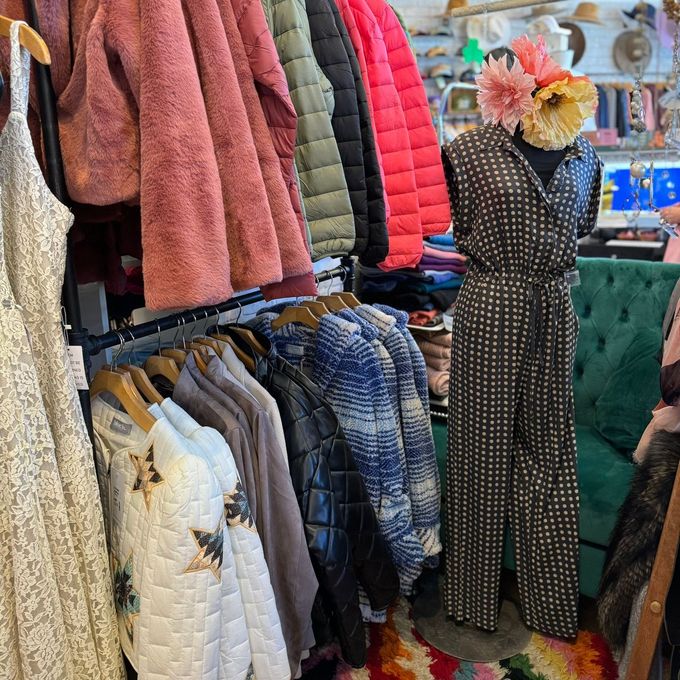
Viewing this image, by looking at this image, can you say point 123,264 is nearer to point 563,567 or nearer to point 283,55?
point 283,55

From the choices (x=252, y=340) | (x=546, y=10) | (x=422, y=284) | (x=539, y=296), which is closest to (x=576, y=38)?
(x=546, y=10)

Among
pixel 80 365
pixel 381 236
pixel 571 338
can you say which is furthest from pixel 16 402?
pixel 571 338

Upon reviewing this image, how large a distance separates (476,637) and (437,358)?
868mm

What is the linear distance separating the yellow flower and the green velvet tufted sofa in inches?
28.9

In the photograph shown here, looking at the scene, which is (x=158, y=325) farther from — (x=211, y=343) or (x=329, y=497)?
(x=329, y=497)

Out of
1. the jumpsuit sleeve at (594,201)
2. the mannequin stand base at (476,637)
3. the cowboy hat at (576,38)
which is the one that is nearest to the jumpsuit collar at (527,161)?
the jumpsuit sleeve at (594,201)

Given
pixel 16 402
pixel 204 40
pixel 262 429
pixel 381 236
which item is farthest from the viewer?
pixel 381 236

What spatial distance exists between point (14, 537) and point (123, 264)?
29.8 inches

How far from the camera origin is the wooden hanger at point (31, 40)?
85 cm

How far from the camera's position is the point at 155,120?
933 mm

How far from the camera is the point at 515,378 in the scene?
4.95 ft

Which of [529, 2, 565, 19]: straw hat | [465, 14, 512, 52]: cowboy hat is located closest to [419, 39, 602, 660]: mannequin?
[465, 14, 512, 52]: cowboy hat

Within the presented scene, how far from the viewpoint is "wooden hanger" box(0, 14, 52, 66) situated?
85 centimetres

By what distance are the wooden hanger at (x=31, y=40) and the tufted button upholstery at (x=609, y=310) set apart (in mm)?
1737
